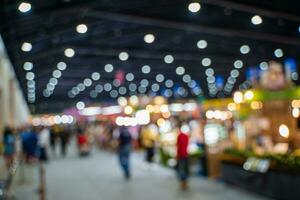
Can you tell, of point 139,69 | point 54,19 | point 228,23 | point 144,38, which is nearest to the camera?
point 54,19

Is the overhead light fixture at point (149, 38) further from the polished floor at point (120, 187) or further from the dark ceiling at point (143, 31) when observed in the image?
the polished floor at point (120, 187)

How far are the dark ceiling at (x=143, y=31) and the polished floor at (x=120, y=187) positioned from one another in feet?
15.7

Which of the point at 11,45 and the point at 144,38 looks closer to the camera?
the point at 11,45

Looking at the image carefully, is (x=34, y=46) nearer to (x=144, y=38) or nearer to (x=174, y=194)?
(x=144, y=38)

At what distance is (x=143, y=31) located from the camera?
23.0 m

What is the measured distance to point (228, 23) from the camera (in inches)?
856

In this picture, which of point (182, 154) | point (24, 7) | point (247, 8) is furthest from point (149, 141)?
point (24, 7)

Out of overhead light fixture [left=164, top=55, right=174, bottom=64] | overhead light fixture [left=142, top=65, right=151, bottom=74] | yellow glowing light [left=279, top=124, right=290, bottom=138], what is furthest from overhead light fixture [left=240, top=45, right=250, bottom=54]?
yellow glowing light [left=279, top=124, right=290, bottom=138]

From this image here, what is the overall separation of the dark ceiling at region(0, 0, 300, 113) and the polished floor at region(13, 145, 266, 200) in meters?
4.78

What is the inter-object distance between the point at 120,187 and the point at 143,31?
37.8 feet


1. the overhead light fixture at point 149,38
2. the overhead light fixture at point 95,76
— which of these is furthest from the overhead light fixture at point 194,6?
the overhead light fixture at point 95,76

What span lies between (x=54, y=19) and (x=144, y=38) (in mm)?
7795

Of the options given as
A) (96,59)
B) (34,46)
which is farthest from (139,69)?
(34,46)

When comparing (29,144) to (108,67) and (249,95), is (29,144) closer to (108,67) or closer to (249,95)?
(249,95)
